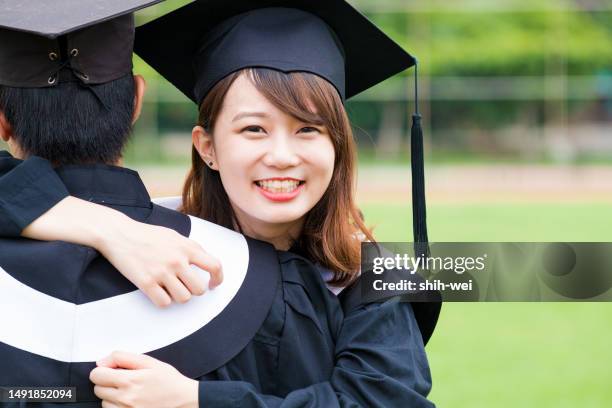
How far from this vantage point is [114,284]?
5.29 feet

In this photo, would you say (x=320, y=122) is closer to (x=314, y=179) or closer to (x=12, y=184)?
(x=314, y=179)

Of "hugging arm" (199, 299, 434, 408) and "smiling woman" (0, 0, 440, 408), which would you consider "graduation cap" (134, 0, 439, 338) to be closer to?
"smiling woman" (0, 0, 440, 408)

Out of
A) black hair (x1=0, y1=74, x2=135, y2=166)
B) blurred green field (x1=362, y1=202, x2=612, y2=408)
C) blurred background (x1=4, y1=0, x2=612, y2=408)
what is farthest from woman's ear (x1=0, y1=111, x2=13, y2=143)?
blurred background (x1=4, y1=0, x2=612, y2=408)

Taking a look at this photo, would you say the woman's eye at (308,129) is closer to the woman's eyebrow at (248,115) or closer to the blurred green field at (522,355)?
the woman's eyebrow at (248,115)

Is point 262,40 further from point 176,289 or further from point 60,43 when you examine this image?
point 176,289

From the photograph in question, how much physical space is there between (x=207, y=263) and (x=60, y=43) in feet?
1.58

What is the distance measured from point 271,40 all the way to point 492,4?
2397 cm

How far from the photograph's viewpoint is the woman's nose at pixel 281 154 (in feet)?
6.01

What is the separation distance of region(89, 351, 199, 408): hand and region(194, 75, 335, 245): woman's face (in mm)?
426

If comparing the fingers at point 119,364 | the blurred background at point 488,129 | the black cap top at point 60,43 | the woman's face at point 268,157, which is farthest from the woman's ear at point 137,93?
the blurred background at point 488,129

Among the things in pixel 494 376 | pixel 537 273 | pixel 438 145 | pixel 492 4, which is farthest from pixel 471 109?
pixel 537 273

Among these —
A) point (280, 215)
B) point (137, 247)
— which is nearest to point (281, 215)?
point (280, 215)

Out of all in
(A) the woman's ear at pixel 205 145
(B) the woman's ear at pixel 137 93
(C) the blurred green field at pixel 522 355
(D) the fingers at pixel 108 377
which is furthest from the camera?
(C) the blurred green field at pixel 522 355

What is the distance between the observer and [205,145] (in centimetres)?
205
